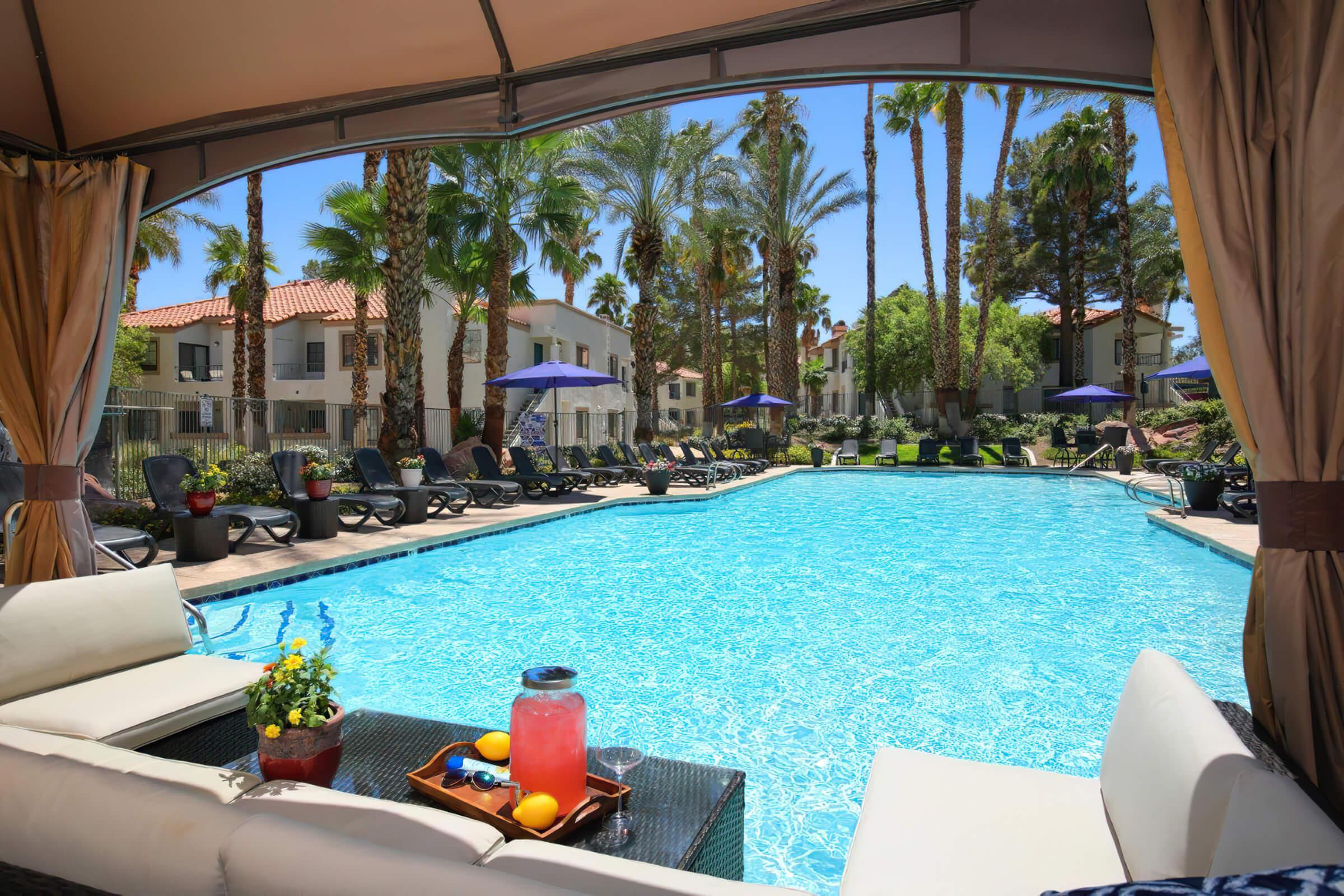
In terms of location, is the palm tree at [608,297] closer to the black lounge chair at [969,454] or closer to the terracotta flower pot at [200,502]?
the black lounge chair at [969,454]

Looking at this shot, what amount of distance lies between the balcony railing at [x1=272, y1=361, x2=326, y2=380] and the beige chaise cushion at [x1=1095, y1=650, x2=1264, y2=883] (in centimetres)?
2656

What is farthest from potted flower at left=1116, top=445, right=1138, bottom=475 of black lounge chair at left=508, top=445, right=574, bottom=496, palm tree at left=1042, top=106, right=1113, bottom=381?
black lounge chair at left=508, top=445, right=574, bottom=496

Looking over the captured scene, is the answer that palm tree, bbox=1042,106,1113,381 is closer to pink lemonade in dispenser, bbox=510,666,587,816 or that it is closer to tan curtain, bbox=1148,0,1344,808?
tan curtain, bbox=1148,0,1344,808

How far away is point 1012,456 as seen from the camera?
21.5 m

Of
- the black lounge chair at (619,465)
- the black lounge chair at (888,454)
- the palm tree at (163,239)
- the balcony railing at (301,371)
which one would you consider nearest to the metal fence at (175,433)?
the black lounge chair at (619,465)

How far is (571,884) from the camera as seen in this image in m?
1.11

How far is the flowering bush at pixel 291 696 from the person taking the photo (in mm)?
1884

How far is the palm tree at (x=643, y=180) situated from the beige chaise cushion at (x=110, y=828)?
19.6m

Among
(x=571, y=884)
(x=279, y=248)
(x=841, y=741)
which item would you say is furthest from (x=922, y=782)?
(x=279, y=248)

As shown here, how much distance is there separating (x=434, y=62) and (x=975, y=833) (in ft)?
12.5

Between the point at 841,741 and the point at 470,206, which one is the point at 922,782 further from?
the point at 470,206

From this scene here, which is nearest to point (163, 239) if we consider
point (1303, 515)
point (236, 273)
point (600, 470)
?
point (236, 273)

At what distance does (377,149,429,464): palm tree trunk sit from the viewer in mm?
12617

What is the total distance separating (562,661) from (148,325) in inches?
1068
